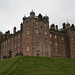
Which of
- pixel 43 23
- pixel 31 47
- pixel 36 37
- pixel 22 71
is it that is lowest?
pixel 22 71

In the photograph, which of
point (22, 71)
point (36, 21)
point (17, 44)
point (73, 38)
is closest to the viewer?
point (22, 71)

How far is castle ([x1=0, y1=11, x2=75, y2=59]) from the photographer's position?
45.3 m

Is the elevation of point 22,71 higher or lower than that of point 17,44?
lower

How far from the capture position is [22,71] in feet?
68.8

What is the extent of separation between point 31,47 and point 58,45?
17.2 meters

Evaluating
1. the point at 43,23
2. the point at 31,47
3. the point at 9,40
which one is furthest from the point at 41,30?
the point at 9,40

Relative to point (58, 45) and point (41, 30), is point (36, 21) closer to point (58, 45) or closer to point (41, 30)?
point (41, 30)

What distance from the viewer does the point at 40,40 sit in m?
46.5

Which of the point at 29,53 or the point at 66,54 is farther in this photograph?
the point at 66,54

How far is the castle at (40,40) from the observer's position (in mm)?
45344

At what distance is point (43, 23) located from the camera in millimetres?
49125

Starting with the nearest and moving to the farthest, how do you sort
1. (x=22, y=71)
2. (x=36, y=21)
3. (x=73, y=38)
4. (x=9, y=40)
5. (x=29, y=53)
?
(x=22, y=71) → (x=29, y=53) → (x=36, y=21) → (x=73, y=38) → (x=9, y=40)

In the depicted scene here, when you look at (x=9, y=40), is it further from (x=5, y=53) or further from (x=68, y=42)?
(x=68, y=42)

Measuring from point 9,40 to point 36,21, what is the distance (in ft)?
75.4
